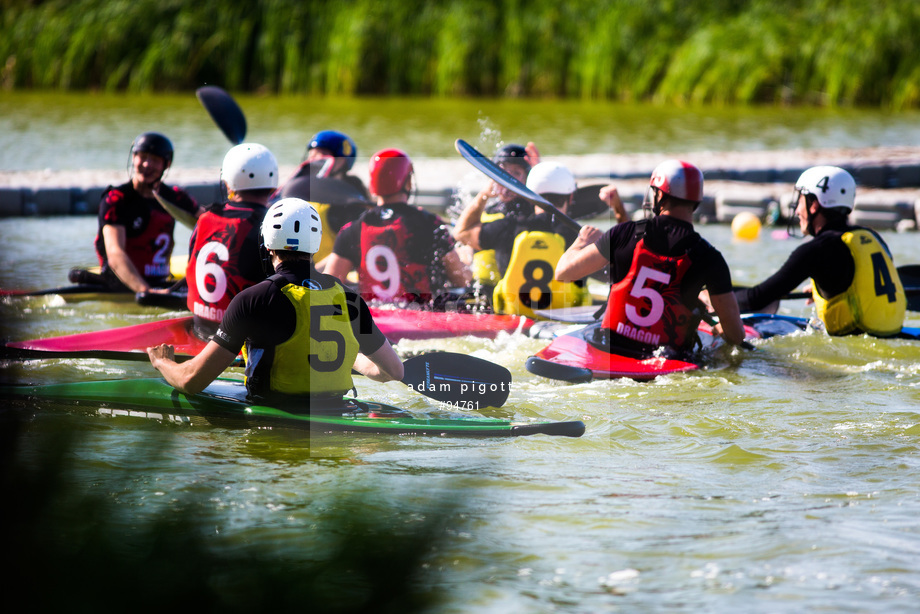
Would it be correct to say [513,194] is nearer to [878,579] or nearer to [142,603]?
[878,579]

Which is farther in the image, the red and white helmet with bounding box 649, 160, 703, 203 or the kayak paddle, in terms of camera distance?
the kayak paddle

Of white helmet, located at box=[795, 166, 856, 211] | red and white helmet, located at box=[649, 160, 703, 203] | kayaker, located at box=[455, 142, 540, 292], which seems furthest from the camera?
kayaker, located at box=[455, 142, 540, 292]

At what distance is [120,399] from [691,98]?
671 inches

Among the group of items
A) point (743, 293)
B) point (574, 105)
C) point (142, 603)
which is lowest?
point (142, 603)

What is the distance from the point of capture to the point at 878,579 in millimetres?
3111

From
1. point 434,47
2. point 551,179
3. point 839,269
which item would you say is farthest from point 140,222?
point 434,47

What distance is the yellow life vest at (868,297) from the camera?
600 centimetres

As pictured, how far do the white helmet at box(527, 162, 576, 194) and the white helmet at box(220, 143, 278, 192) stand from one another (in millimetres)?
1733

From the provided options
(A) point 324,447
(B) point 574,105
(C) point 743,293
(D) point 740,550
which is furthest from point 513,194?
(B) point 574,105

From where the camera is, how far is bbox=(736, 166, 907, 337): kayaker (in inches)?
235

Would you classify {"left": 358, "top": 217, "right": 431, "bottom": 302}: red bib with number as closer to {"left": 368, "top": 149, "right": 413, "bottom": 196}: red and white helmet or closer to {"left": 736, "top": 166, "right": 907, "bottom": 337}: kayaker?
{"left": 368, "top": 149, "right": 413, "bottom": 196}: red and white helmet

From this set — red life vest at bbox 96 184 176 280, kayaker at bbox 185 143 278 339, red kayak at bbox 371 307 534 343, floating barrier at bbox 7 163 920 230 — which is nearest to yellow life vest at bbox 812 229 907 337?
red kayak at bbox 371 307 534 343

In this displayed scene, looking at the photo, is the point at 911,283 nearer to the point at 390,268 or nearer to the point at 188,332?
the point at 390,268

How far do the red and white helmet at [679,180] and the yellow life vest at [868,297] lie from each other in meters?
1.37
